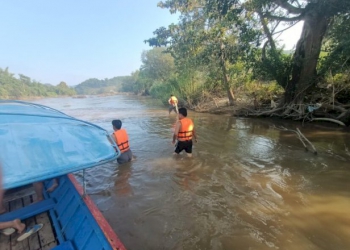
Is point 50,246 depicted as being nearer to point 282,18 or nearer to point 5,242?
point 5,242

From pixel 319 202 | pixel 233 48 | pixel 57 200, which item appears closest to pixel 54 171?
pixel 57 200

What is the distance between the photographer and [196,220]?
3.78 m

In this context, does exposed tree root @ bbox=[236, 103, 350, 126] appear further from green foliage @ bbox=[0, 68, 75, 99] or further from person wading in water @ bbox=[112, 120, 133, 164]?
green foliage @ bbox=[0, 68, 75, 99]

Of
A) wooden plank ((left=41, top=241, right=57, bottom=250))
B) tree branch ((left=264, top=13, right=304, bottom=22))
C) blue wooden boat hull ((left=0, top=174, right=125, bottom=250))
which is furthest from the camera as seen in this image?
tree branch ((left=264, top=13, right=304, bottom=22))

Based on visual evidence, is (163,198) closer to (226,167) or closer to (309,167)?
(226,167)

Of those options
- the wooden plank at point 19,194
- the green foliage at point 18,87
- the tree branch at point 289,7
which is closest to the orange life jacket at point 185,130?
the wooden plank at point 19,194

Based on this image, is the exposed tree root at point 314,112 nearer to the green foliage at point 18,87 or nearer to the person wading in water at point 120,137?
the person wading in water at point 120,137

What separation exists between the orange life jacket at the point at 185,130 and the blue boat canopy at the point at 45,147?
10.4 ft

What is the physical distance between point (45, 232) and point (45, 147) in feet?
4.67

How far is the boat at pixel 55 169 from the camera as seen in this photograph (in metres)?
2.20

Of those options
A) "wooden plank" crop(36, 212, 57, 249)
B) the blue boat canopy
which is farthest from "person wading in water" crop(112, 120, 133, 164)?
"wooden plank" crop(36, 212, 57, 249)

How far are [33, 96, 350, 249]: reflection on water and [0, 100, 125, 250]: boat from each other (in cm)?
81

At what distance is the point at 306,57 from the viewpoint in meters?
10.9

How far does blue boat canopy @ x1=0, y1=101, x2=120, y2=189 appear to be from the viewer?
211 cm
